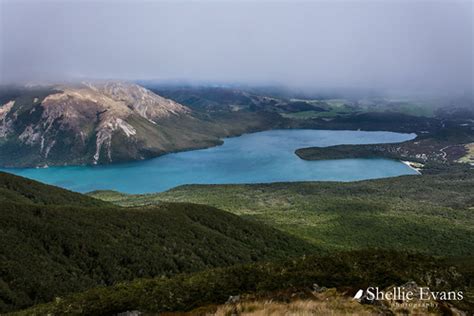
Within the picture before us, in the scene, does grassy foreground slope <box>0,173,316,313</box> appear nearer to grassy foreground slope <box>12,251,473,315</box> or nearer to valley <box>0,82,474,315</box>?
valley <box>0,82,474,315</box>

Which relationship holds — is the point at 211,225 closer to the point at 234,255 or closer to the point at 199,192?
the point at 234,255

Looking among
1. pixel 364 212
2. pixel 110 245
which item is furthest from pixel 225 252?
pixel 364 212

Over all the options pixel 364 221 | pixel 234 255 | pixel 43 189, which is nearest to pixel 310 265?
pixel 234 255

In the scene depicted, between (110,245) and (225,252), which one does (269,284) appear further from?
(225,252)

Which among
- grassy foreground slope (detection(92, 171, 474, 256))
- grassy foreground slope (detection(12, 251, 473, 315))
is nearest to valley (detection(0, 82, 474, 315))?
grassy foreground slope (detection(12, 251, 473, 315))

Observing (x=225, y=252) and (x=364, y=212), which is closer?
(x=225, y=252)

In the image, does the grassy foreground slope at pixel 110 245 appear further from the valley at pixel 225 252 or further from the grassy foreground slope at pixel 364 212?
the grassy foreground slope at pixel 364 212
